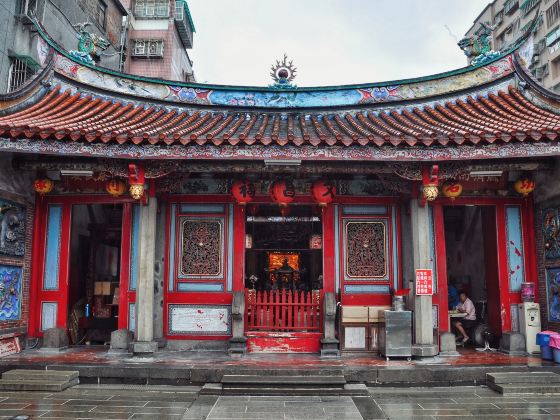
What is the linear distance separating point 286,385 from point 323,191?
11.3 feet

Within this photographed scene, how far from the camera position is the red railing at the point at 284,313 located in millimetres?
8992

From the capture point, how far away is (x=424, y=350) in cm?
802

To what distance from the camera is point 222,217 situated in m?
9.48

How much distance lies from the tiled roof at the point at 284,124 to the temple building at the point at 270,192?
0.14ft

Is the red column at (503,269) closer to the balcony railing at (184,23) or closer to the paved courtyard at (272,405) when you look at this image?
the paved courtyard at (272,405)

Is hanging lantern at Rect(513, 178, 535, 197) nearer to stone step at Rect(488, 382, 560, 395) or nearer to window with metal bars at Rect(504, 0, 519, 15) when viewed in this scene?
stone step at Rect(488, 382, 560, 395)

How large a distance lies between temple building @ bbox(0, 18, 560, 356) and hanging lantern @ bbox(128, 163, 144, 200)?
0.04 metres

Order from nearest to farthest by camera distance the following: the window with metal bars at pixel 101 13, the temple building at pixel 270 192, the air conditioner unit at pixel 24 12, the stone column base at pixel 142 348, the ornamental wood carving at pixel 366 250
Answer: the temple building at pixel 270 192
the stone column base at pixel 142 348
the ornamental wood carving at pixel 366 250
the air conditioner unit at pixel 24 12
the window with metal bars at pixel 101 13

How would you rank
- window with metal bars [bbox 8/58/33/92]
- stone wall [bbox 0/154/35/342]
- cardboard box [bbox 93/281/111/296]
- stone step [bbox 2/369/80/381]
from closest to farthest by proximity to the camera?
stone step [bbox 2/369/80/381] → stone wall [bbox 0/154/35/342] → cardboard box [bbox 93/281/111/296] → window with metal bars [bbox 8/58/33/92]

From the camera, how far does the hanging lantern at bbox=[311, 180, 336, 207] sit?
341 inches

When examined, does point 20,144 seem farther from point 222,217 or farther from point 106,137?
point 222,217

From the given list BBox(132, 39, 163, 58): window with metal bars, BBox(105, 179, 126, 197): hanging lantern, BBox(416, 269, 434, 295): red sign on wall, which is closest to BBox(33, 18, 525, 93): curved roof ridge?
BBox(105, 179, 126, 197): hanging lantern

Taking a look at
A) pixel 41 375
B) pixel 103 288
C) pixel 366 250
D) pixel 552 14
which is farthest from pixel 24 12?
pixel 552 14

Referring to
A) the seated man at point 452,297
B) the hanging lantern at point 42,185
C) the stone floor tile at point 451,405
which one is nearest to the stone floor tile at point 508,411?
the stone floor tile at point 451,405
